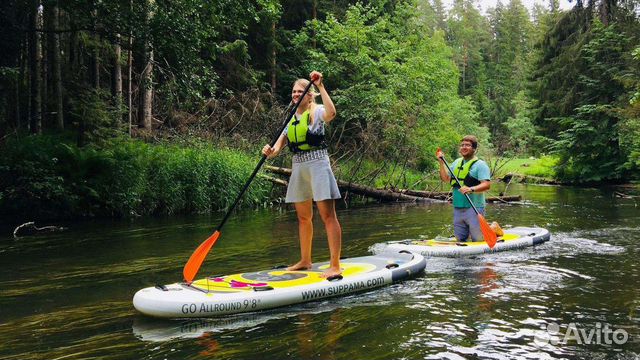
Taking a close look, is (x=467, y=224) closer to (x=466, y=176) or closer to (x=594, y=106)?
(x=466, y=176)

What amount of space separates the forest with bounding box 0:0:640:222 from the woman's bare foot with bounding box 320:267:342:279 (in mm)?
6982

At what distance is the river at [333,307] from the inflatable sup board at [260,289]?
3.6 inches

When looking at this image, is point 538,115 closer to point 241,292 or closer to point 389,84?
point 389,84

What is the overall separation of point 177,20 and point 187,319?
842 cm

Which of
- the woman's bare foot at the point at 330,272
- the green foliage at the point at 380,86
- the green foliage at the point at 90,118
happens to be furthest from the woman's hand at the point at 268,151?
the green foliage at the point at 380,86

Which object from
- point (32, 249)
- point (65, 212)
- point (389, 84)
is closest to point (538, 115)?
point (389, 84)

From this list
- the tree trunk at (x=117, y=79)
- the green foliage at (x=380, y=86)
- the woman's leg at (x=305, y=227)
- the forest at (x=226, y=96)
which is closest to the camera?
the woman's leg at (x=305, y=227)

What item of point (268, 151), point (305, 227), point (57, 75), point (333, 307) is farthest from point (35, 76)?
point (333, 307)

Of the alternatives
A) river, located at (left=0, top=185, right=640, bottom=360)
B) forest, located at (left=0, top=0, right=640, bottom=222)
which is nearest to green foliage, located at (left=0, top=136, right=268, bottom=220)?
forest, located at (left=0, top=0, right=640, bottom=222)

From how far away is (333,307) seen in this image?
4.70m

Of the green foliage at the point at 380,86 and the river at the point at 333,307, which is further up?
the green foliage at the point at 380,86

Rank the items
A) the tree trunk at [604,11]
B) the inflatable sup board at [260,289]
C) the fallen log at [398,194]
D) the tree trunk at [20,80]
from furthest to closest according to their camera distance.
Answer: the tree trunk at [604,11], the fallen log at [398,194], the tree trunk at [20,80], the inflatable sup board at [260,289]

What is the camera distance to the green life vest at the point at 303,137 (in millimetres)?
5219

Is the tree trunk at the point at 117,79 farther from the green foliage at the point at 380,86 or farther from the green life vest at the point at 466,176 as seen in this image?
the green life vest at the point at 466,176
